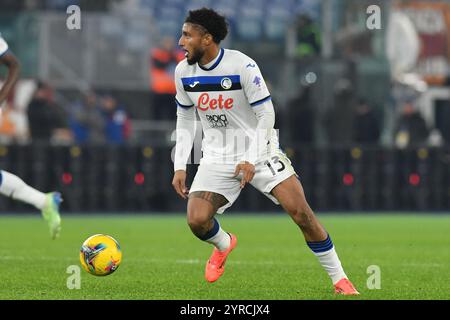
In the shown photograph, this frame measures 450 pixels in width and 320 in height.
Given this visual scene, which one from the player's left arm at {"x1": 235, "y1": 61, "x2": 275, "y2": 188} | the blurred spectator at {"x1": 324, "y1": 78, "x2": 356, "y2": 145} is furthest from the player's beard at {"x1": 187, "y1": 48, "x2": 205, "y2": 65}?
the blurred spectator at {"x1": 324, "y1": 78, "x2": 356, "y2": 145}

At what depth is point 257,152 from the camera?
888 centimetres

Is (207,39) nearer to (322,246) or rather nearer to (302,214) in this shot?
(302,214)

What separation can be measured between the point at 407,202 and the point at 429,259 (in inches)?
389

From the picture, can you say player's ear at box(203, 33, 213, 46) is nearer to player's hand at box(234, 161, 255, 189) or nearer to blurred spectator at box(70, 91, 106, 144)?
player's hand at box(234, 161, 255, 189)

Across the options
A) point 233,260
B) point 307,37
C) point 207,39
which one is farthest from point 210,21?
point 307,37

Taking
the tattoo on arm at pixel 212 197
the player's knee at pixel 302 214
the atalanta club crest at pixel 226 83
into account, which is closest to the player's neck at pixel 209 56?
the atalanta club crest at pixel 226 83

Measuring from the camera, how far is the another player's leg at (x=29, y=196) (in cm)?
1177

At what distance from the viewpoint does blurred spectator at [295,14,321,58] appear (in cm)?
2389

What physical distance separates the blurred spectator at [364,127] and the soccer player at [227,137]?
43.9ft

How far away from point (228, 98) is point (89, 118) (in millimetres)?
13809

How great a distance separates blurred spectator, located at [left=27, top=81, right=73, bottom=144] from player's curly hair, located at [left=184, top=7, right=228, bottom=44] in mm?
12171

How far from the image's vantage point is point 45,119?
21.2 meters
